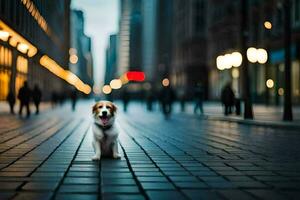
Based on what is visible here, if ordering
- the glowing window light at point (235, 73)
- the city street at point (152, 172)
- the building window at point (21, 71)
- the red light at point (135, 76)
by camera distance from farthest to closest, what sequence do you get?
the red light at point (135, 76), the glowing window light at point (235, 73), the building window at point (21, 71), the city street at point (152, 172)

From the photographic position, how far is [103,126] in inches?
340

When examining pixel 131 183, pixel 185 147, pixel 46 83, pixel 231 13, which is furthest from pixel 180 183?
pixel 46 83

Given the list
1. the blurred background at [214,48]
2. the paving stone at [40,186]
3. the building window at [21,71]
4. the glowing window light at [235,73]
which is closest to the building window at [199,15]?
the blurred background at [214,48]

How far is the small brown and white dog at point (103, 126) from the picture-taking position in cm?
853

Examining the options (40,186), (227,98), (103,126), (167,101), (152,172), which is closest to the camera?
(40,186)

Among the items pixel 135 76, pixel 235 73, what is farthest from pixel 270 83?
pixel 135 76

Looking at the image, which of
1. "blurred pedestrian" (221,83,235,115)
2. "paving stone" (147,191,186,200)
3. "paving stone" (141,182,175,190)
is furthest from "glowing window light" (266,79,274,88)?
"paving stone" (147,191,186,200)

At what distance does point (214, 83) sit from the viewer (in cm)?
7250

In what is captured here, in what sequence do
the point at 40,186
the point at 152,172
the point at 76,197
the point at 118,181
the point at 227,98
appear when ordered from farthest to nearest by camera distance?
the point at 227,98, the point at 152,172, the point at 118,181, the point at 40,186, the point at 76,197

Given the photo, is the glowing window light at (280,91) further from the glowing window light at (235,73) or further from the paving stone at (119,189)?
the paving stone at (119,189)

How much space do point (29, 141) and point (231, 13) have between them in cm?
5288

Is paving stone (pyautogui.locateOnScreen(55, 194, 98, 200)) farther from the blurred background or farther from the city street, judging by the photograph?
the blurred background

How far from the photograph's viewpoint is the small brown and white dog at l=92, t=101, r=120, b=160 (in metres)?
8.53

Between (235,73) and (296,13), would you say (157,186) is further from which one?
(235,73)
